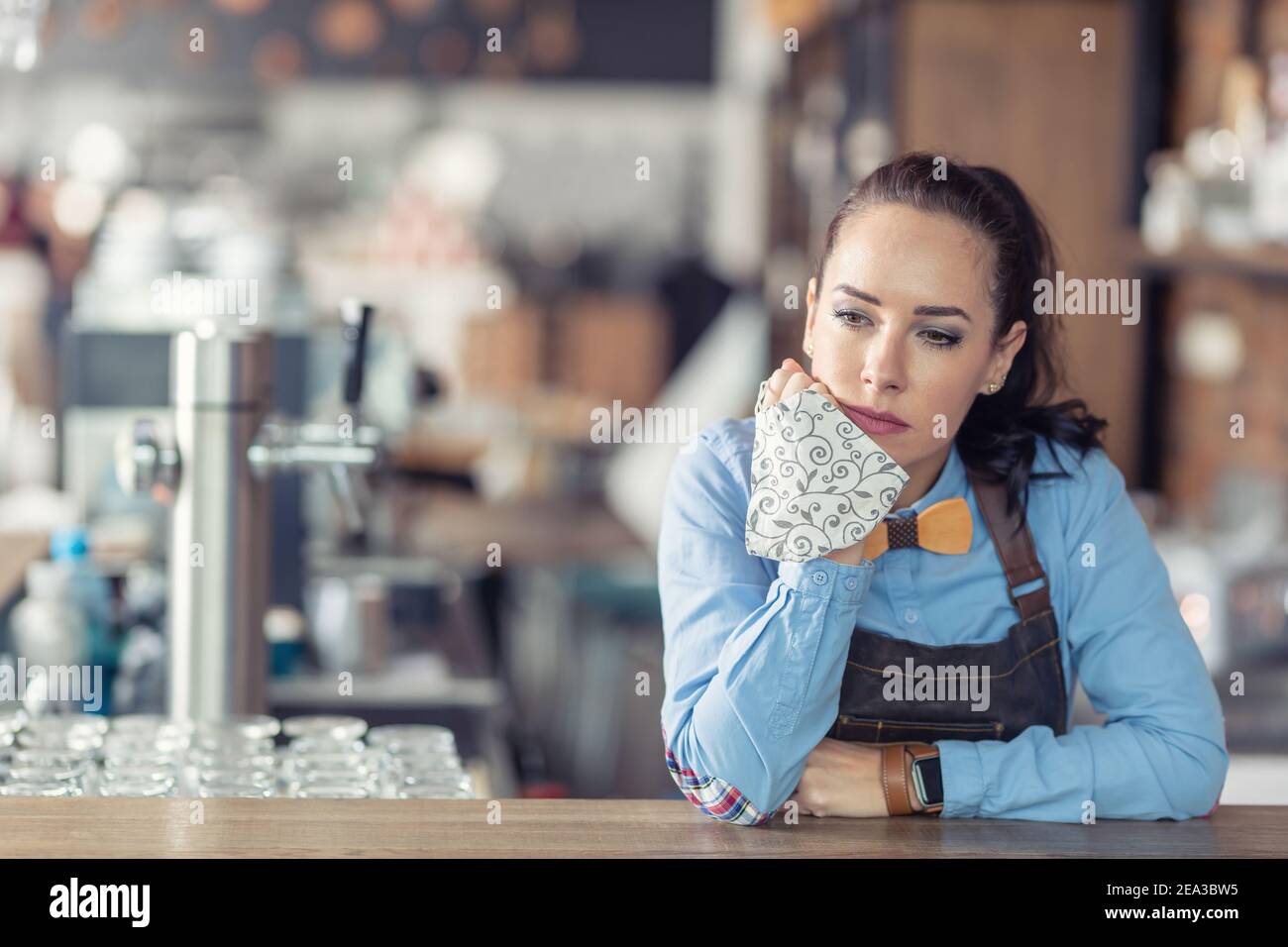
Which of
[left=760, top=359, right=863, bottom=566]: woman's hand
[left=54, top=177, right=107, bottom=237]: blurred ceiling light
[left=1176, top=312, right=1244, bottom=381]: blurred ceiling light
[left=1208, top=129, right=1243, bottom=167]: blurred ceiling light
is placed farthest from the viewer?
[left=54, top=177, right=107, bottom=237]: blurred ceiling light

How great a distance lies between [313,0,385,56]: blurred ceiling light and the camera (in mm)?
9008

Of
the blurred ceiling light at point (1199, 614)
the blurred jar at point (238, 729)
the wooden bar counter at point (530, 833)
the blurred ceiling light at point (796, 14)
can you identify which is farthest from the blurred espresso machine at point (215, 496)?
the blurred ceiling light at point (796, 14)

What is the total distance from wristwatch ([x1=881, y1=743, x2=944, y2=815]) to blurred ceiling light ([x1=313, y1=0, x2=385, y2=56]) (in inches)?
323

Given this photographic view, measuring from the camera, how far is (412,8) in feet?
29.7

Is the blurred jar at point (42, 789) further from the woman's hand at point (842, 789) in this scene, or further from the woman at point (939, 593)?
the woman's hand at point (842, 789)

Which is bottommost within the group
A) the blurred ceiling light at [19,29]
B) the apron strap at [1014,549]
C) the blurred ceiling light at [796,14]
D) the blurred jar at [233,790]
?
the blurred jar at [233,790]

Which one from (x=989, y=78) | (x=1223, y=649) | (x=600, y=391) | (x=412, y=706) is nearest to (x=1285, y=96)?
(x=989, y=78)

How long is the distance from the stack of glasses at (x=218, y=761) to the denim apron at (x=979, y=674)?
0.37 m

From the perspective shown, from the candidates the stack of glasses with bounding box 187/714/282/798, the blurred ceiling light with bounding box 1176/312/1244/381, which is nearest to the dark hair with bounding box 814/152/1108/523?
the stack of glasses with bounding box 187/714/282/798

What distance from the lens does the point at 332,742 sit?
5.16 ft

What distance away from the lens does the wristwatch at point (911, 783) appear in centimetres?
143

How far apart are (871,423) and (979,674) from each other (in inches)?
10.8

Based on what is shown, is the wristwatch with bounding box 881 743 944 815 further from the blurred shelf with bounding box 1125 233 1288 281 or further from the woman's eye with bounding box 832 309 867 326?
the blurred shelf with bounding box 1125 233 1288 281

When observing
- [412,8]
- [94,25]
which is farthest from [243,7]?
[412,8]
